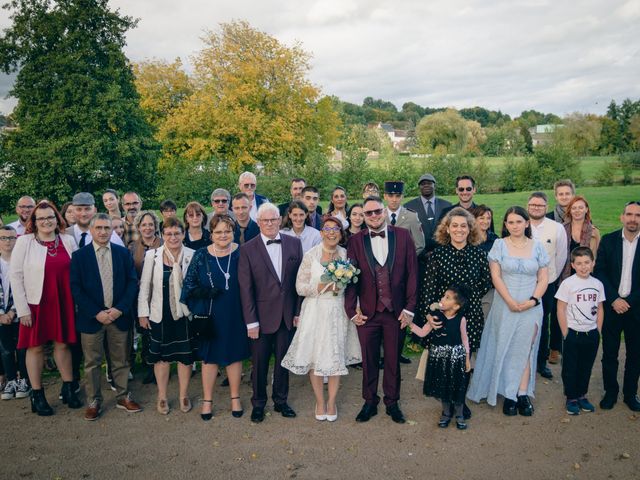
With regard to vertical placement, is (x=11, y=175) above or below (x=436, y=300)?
above

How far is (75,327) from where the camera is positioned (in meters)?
5.96

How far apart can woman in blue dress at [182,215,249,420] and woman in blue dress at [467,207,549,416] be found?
3.12 meters

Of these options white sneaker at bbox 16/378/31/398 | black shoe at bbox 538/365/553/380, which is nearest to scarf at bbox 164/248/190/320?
white sneaker at bbox 16/378/31/398

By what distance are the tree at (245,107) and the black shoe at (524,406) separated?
22.3 metres

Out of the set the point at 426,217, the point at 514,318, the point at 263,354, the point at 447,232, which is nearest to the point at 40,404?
the point at 263,354

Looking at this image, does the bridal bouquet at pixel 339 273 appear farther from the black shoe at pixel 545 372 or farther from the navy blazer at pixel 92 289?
the black shoe at pixel 545 372

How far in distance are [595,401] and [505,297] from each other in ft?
6.52

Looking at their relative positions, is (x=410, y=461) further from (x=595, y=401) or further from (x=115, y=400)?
(x=115, y=400)

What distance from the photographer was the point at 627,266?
18.9ft

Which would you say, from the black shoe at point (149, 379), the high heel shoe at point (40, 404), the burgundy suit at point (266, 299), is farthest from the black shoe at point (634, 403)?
the high heel shoe at point (40, 404)

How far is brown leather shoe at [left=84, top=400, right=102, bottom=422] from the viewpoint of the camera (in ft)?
18.8

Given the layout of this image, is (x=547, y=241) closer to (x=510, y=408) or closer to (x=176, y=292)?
(x=510, y=408)

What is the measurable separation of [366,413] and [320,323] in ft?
4.12

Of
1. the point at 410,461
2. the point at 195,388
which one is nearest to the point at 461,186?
the point at 410,461
